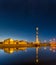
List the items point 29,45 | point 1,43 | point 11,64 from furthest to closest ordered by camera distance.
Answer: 1. point 29,45
2. point 1,43
3. point 11,64

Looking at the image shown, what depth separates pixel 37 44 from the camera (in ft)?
118

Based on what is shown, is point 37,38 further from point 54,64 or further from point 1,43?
point 54,64

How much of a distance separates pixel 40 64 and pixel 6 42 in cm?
2324

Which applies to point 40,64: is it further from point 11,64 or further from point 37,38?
point 37,38

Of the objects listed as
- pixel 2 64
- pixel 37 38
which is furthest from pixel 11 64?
pixel 37 38

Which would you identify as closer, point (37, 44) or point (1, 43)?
point (1, 43)

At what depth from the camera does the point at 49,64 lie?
905 cm

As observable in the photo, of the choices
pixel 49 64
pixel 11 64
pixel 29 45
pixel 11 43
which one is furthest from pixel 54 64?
pixel 29 45

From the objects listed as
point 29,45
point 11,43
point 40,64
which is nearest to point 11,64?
point 40,64

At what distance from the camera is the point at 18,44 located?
33500mm

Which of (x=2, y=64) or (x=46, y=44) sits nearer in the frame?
(x=2, y=64)

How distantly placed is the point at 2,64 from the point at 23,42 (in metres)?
25.2

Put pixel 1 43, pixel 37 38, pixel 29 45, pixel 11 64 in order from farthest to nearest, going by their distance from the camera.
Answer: pixel 37 38
pixel 29 45
pixel 1 43
pixel 11 64

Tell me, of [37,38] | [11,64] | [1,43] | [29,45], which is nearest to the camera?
[11,64]
